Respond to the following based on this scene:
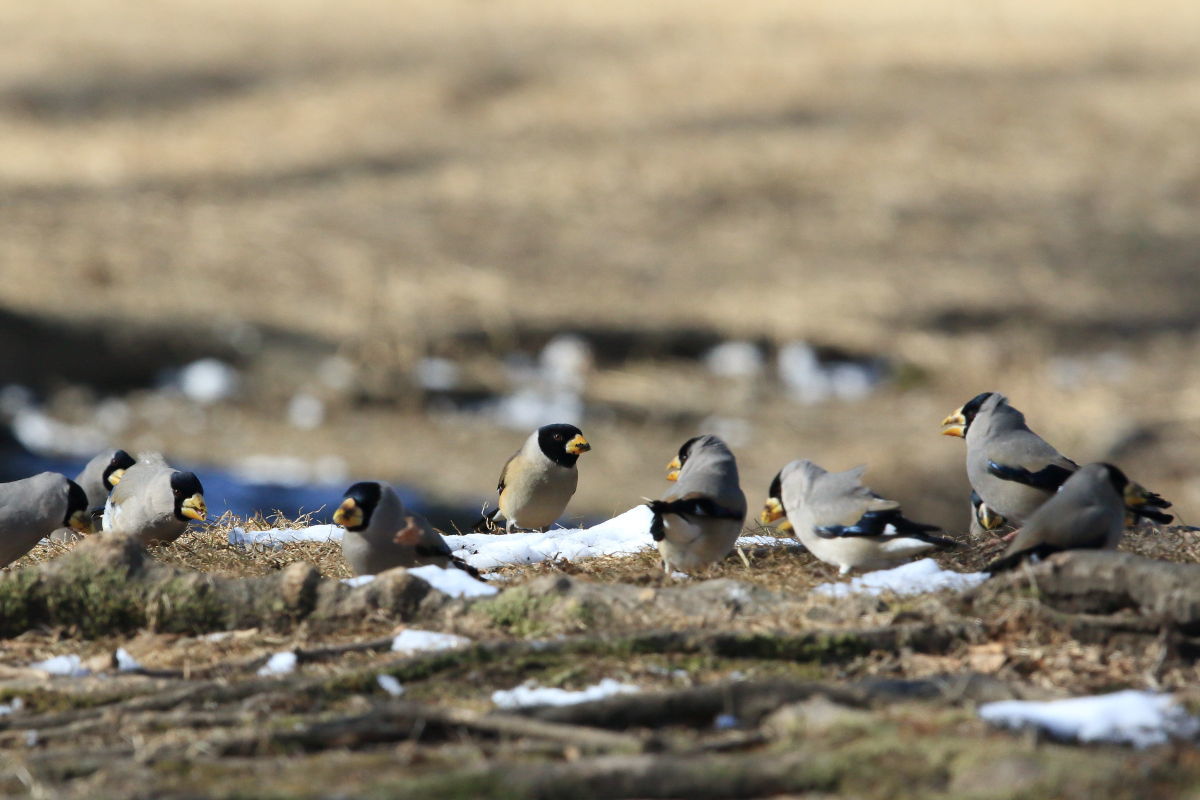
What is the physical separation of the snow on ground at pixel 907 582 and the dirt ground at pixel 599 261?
0.70ft

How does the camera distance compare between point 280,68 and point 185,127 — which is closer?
point 185,127

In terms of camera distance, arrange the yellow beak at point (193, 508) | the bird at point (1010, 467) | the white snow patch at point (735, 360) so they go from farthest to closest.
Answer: the white snow patch at point (735, 360) < the yellow beak at point (193, 508) < the bird at point (1010, 467)

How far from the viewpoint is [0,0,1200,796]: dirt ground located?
558 cm

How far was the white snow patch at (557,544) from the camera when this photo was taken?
7.80 metres

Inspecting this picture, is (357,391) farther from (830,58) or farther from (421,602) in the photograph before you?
(830,58)

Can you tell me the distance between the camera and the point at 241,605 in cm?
624

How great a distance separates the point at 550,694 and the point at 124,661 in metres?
1.77

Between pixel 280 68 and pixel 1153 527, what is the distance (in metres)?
26.0

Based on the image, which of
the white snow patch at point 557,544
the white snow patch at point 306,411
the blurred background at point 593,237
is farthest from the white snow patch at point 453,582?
the white snow patch at point 306,411

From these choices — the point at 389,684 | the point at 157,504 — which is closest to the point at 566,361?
the point at 157,504

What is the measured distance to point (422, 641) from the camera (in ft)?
19.2

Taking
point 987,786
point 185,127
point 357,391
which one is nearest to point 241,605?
point 987,786

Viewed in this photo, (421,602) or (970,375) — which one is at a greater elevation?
(970,375)

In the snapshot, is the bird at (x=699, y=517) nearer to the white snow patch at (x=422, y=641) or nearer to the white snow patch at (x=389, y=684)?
the white snow patch at (x=422, y=641)
